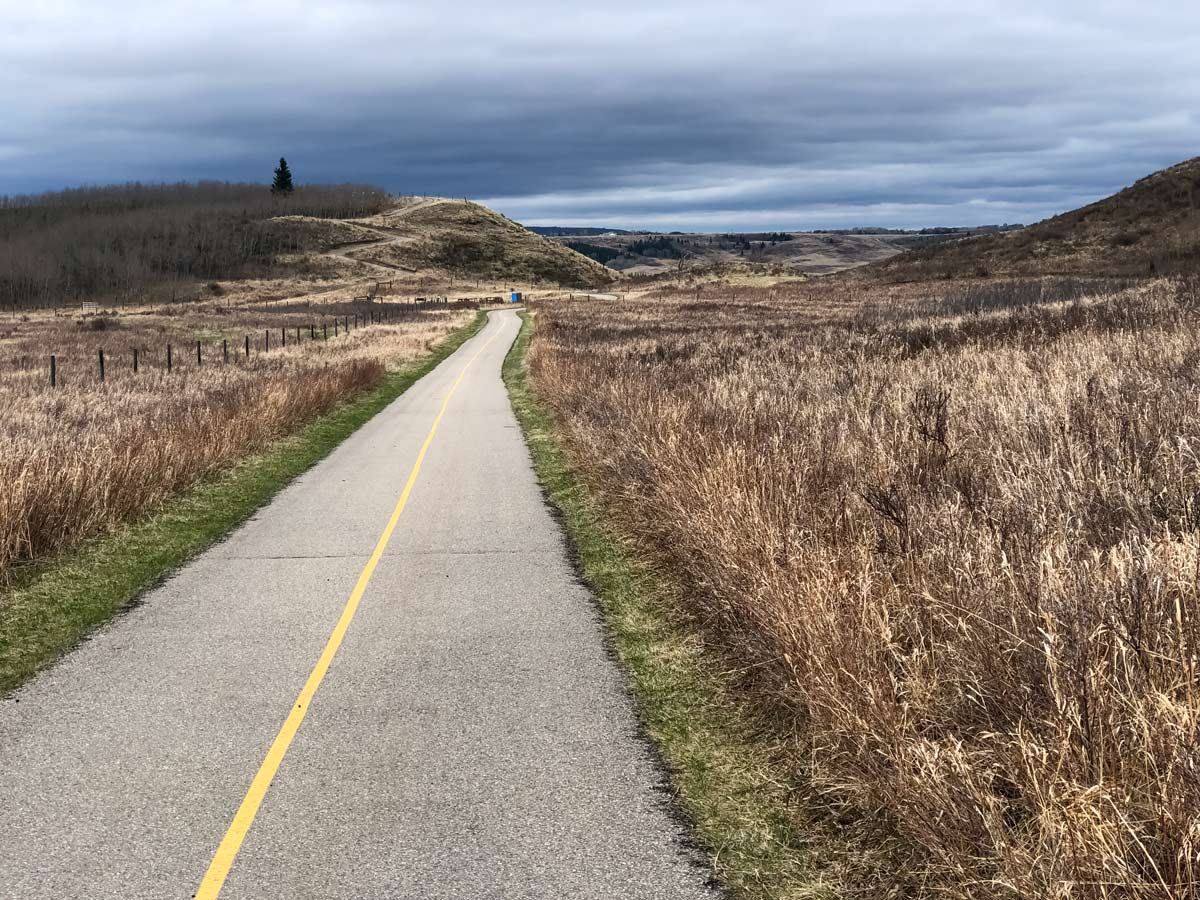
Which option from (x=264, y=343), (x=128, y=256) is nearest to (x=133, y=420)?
(x=264, y=343)

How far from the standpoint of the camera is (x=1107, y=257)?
2958 inches

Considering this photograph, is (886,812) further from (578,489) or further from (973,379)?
(973,379)

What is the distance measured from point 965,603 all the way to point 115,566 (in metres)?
8.45

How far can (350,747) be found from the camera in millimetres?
5438

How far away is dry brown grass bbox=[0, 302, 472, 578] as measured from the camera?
32.3 feet

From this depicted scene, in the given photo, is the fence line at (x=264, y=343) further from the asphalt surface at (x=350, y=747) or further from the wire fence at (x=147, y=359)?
the asphalt surface at (x=350, y=747)

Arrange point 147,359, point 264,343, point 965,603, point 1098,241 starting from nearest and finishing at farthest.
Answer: point 965,603
point 147,359
point 264,343
point 1098,241

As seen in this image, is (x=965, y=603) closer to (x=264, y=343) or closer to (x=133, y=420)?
(x=133, y=420)

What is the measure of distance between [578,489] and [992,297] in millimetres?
30372

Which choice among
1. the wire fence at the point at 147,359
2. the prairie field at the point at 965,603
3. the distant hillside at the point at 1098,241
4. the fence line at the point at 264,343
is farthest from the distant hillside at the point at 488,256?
the prairie field at the point at 965,603

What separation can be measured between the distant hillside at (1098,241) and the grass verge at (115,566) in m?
67.1

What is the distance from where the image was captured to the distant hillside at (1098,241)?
2869 inches

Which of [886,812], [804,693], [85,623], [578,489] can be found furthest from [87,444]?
[886,812]

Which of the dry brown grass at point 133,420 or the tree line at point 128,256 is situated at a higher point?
the tree line at point 128,256
